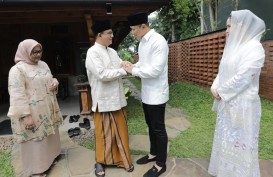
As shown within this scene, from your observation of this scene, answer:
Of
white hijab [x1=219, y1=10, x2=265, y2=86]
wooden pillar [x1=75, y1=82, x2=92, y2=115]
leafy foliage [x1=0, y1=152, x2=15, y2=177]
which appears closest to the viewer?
white hijab [x1=219, y1=10, x2=265, y2=86]

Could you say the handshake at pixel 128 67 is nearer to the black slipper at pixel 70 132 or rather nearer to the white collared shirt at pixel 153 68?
the white collared shirt at pixel 153 68

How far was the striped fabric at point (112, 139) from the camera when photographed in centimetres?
270

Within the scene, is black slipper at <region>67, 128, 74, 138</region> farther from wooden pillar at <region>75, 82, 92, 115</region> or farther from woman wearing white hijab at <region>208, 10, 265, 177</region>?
woman wearing white hijab at <region>208, 10, 265, 177</region>

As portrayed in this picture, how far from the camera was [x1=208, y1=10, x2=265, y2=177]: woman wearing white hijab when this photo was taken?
1975 mm

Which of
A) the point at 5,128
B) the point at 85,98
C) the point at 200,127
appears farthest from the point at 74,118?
the point at 200,127

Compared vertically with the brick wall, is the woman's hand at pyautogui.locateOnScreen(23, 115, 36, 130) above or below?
below

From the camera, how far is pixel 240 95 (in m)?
2.07

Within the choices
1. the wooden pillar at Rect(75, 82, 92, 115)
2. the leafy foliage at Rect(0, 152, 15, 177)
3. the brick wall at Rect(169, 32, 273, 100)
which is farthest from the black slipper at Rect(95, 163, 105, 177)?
the brick wall at Rect(169, 32, 273, 100)

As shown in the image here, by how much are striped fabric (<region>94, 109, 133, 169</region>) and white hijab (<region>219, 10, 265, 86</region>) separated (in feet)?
4.35

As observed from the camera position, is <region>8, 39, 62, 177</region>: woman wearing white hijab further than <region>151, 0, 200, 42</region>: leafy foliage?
No

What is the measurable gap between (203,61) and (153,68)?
5.04 meters

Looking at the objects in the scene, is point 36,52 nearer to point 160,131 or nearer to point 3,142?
point 160,131

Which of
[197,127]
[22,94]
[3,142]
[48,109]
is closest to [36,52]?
[22,94]

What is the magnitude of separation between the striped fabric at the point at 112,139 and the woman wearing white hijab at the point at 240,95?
3.59ft
